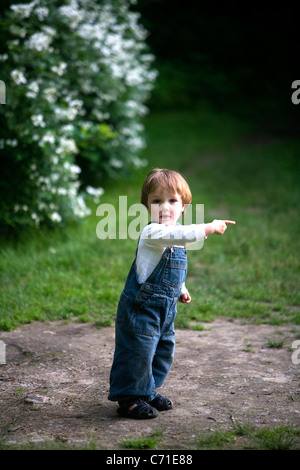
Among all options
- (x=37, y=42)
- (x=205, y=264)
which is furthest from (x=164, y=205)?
(x=37, y=42)

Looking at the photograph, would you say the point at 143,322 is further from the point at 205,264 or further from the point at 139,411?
the point at 205,264

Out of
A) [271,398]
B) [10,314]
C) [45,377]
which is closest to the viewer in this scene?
[271,398]

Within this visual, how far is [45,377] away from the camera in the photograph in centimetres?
341

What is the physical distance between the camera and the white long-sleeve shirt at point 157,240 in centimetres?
265

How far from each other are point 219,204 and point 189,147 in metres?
5.09

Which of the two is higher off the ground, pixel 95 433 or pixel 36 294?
pixel 36 294

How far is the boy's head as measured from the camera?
9.36 feet

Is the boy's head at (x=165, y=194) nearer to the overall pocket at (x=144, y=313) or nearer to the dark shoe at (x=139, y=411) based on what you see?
the overall pocket at (x=144, y=313)

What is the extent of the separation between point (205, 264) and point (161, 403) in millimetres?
3071

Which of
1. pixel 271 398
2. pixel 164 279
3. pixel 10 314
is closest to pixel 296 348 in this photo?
pixel 271 398

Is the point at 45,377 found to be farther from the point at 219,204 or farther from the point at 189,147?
the point at 189,147

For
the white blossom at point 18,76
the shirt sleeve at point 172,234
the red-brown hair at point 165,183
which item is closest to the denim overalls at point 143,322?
the shirt sleeve at point 172,234

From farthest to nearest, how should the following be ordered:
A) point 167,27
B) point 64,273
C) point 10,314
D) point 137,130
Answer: point 167,27
point 137,130
point 64,273
point 10,314

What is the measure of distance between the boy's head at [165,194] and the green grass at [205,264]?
0.77 meters
